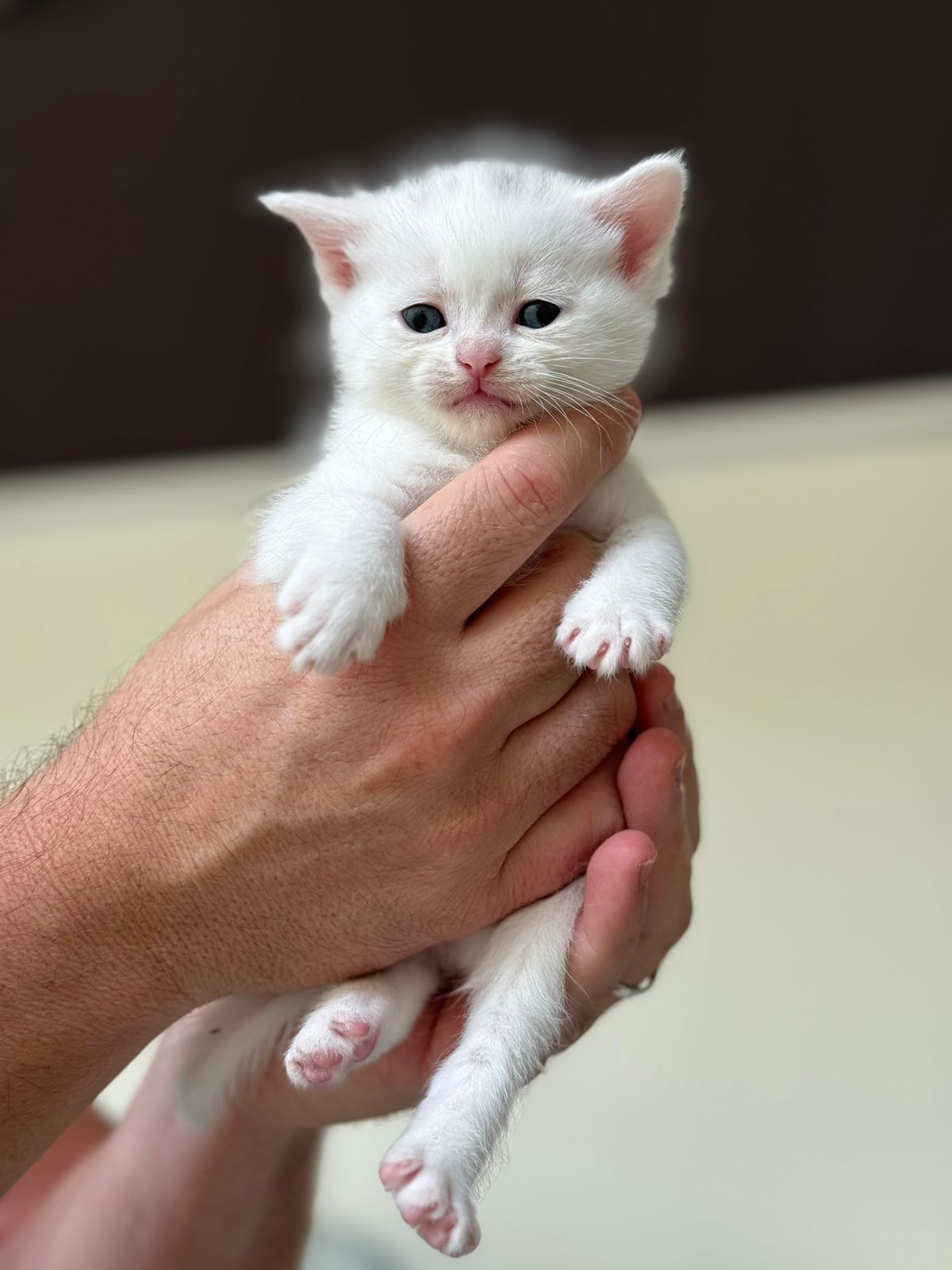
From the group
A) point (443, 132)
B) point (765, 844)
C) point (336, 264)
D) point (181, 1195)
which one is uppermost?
point (443, 132)

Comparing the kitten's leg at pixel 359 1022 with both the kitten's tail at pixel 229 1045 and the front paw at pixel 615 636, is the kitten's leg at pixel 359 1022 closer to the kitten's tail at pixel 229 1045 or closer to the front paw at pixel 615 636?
the kitten's tail at pixel 229 1045

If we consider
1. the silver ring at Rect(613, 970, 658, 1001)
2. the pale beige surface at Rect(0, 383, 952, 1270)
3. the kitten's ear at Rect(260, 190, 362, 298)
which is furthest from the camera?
the pale beige surface at Rect(0, 383, 952, 1270)

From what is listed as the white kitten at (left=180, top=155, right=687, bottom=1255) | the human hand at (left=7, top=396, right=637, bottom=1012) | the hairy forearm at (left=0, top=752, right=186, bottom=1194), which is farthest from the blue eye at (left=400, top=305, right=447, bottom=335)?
the hairy forearm at (left=0, top=752, right=186, bottom=1194)

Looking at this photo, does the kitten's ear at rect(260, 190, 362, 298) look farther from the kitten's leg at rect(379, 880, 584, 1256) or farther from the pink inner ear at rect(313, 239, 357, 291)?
the kitten's leg at rect(379, 880, 584, 1256)

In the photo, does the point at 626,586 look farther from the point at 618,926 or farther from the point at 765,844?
the point at 765,844

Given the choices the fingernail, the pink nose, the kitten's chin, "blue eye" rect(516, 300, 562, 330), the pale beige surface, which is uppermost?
"blue eye" rect(516, 300, 562, 330)

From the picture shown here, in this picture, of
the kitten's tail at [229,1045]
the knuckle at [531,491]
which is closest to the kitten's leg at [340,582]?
the knuckle at [531,491]

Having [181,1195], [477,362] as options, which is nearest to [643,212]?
[477,362]

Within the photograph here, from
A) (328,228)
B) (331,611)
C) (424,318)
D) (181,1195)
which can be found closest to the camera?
(331,611)
